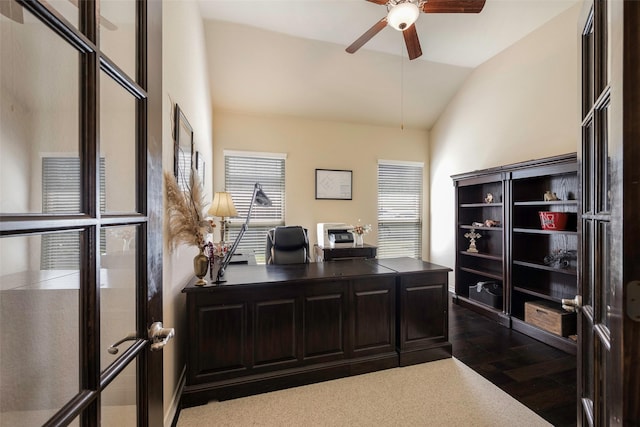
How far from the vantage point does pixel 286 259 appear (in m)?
3.45

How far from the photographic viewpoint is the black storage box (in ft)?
11.1

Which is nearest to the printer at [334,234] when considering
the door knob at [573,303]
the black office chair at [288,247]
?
the black office chair at [288,247]

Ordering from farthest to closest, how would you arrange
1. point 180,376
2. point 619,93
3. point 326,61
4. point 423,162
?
point 423,162 < point 326,61 < point 180,376 < point 619,93

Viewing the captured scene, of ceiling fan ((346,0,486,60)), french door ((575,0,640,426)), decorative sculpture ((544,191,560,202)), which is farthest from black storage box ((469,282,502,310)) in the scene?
ceiling fan ((346,0,486,60))

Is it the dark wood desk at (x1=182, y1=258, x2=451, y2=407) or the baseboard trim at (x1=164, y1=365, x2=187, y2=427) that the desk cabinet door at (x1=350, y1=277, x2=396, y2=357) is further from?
the baseboard trim at (x1=164, y1=365, x2=187, y2=427)

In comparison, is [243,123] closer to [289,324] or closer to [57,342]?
[289,324]

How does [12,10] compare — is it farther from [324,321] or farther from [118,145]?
[324,321]

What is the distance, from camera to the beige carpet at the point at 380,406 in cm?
175

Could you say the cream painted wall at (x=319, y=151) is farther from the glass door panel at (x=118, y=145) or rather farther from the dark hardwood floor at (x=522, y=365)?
the glass door panel at (x=118, y=145)

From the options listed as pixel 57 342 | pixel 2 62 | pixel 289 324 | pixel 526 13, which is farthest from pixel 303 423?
pixel 526 13

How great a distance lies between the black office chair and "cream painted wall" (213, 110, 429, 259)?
94cm

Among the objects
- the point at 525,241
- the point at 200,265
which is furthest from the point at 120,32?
the point at 525,241

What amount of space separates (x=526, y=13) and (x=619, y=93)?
349 centimetres

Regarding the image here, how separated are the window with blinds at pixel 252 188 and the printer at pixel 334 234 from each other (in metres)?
0.72
